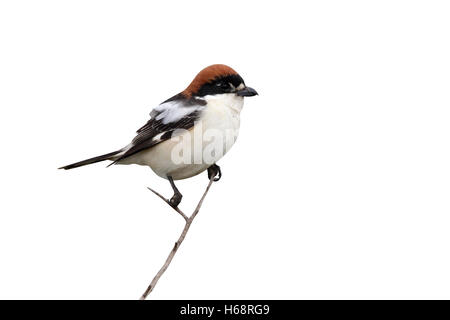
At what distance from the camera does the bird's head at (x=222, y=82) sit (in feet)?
14.6

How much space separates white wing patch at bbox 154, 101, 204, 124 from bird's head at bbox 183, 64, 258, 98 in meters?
0.15

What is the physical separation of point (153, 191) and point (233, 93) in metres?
0.88

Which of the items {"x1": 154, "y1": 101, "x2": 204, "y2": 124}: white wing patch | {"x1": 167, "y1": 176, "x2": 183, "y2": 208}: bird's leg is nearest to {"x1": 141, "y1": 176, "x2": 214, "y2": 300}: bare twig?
{"x1": 167, "y1": 176, "x2": 183, "y2": 208}: bird's leg

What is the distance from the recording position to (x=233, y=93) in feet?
14.7

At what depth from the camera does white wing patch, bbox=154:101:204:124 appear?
14.5 ft

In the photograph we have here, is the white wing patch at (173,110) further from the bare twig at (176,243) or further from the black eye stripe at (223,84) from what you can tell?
the bare twig at (176,243)

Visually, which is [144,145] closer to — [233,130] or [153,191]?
[153,191]

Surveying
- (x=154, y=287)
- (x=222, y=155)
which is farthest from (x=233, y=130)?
(x=154, y=287)

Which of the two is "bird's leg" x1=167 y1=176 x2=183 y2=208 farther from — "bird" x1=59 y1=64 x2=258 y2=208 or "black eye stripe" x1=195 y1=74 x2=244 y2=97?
"black eye stripe" x1=195 y1=74 x2=244 y2=97

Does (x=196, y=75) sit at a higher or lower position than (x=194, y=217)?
higher

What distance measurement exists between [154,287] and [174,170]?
2.65 feet
